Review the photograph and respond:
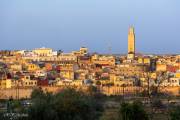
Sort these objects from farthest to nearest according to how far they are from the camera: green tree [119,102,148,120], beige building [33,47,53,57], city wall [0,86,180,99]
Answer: beige building [33,47,53,57] → city wall [0,86,180,99] → green tree [119,102,148,120]

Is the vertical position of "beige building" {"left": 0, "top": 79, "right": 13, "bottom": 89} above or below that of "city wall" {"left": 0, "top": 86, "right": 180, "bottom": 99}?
above

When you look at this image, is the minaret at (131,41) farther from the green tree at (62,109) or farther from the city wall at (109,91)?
the green tree at (62,109)

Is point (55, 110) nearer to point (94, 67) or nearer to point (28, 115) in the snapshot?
point (28, 115)

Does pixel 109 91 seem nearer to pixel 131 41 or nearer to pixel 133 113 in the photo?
pixel 133 113

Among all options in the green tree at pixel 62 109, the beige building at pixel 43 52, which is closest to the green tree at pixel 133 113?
the green tree at pixel 62 109

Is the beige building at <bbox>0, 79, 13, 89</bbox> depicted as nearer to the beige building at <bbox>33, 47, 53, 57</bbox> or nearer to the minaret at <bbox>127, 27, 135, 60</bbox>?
the beige building at <bbox>33, 47, 53, 57</bbox>

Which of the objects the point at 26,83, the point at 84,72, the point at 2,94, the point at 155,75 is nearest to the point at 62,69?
the point at 84,72

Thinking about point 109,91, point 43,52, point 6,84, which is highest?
point 43,52

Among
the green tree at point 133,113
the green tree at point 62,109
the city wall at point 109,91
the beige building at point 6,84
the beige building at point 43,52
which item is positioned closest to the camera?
the green tree at point 62,109

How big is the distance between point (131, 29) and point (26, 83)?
43786 millimetres

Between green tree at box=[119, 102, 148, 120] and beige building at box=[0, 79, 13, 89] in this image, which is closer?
green tree at box=[119, 102, 148, 120]

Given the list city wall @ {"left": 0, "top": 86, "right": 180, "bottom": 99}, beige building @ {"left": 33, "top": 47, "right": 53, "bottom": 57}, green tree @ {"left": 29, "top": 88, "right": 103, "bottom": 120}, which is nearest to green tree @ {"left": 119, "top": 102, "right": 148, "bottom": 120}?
green tree @ {"left": 29, "top": 88, "right": 103, "bottom": 120}

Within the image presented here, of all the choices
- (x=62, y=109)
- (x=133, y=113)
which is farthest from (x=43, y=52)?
(x=133, y=113)

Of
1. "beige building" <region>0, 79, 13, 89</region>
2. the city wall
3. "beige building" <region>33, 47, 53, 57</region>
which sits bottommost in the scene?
the city wall
